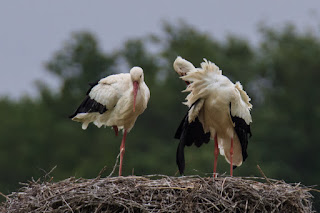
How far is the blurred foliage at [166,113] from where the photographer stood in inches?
1101

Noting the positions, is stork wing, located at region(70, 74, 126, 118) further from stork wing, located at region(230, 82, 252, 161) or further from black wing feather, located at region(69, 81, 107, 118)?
stork wing, located at region(230, 82, 252, 161)

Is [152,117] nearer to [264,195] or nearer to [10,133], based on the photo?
[10,133]

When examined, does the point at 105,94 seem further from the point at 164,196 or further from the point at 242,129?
the point at 164,196

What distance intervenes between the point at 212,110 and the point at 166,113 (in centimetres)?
2210

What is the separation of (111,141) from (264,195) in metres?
20.8

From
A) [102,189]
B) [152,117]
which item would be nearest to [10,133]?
[152,117]

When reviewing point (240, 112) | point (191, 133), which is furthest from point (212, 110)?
point (191, 133)

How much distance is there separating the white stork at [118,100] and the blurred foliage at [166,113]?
12496mm

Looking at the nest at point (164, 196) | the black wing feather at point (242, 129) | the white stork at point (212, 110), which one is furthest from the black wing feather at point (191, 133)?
the nest at point (164, 196)

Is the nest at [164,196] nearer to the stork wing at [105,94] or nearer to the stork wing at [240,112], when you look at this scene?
the stork wing at [240,112]

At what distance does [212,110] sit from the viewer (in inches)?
432

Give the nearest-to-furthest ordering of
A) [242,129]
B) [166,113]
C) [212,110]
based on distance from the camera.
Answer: [212,110]
[242,129]
[166,113]

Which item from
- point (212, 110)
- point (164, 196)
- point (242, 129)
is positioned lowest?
point (164, 196)

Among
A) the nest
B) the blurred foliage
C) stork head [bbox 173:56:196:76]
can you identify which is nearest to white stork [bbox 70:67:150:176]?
stork head [bbox 173:56:196:76]
